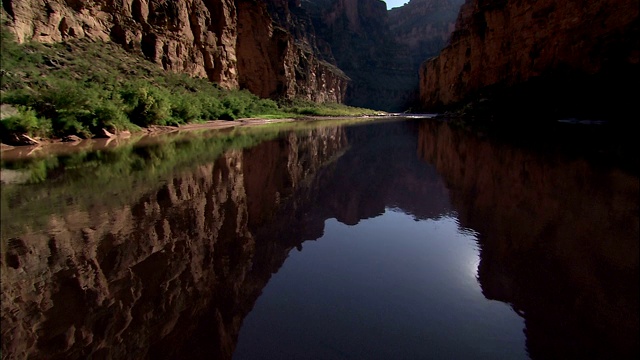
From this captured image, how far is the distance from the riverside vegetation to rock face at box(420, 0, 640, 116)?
3347 centimetres

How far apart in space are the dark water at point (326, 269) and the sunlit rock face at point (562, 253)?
0.08ft

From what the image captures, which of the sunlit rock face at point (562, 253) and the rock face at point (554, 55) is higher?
the rock face at point (554, 55)

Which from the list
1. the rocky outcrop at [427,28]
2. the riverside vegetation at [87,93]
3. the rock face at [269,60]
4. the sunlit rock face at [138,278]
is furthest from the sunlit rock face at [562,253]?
the rocky outcrop at [427,28]

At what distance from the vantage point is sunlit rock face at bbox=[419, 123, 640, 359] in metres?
3.50

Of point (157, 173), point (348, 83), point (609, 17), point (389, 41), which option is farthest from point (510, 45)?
point (389, 41)

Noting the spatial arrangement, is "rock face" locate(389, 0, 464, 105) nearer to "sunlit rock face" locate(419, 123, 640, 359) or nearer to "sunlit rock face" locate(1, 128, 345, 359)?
"sunlit rock face" locate(419, 123, 640, 359)

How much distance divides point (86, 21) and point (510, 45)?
49.4 meters

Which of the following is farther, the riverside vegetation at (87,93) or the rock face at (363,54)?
the rock face at (363,54)

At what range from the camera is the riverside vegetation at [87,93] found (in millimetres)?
22422

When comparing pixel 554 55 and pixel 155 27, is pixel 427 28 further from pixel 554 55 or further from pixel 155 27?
pixel 155 27

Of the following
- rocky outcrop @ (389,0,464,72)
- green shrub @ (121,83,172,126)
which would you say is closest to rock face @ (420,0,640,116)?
green shrub @ (121,83,172,126)

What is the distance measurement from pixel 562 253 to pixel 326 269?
128 inches

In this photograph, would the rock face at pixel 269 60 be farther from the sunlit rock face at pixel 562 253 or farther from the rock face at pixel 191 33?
the sunlit rock face at pixel 562 253

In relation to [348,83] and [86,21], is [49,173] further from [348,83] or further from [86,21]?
[348,83]
